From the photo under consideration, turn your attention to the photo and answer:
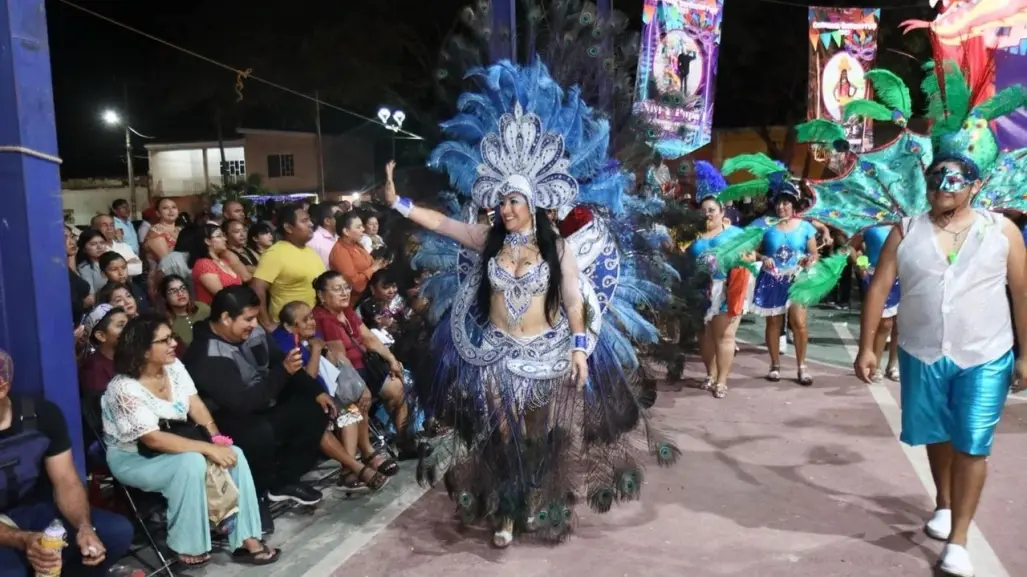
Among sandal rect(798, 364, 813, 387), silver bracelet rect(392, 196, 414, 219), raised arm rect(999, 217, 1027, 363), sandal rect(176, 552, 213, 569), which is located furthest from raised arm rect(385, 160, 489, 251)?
sandal rect(798, 364, 813, 387)

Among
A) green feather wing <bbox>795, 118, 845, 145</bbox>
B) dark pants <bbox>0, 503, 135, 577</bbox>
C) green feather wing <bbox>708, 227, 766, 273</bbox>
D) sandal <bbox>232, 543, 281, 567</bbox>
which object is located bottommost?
sandal <bbox>232, 543, 281, 567</bbox>

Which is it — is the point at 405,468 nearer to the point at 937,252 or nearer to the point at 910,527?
the point at 910,527

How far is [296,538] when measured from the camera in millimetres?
4379

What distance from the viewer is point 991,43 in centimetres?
488

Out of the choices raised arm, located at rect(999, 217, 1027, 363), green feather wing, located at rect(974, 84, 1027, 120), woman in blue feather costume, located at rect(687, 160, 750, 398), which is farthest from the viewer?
woman in blue feather costume, located at rect(687, 160, 750, 398)

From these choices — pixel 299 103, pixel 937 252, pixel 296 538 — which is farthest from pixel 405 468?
pixel 299 103

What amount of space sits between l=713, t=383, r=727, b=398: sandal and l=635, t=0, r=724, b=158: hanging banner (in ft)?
9.60

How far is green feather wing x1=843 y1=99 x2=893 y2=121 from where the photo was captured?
4305 millimetres

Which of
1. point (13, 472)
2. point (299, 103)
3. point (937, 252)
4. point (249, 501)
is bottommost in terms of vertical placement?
point (249, 501)

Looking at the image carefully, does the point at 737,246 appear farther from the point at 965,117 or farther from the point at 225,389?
the point at 225,389

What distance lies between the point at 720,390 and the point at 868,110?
3.36 metres

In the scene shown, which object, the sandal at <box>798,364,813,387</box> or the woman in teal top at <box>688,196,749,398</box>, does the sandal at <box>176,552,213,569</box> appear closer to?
the woman in teal top at <box>688,196,749,398</box>

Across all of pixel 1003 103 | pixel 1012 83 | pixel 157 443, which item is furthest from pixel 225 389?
pixel 1012 83

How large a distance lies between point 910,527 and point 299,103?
78.0 ft
